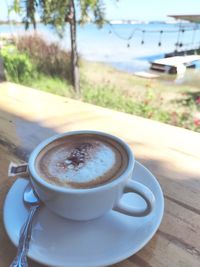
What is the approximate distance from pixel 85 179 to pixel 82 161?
0.11ft

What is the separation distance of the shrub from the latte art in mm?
2569

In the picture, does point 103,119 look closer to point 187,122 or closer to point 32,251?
point 32,251

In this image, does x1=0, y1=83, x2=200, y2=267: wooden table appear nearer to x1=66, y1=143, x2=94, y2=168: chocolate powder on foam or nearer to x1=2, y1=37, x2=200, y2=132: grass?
x1=66, y1=143, x2=94, y2=168: chocolate powder on foam

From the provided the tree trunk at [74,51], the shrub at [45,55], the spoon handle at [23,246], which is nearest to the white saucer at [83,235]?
the spoon handle at [23,246]

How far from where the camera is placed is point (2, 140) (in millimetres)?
531

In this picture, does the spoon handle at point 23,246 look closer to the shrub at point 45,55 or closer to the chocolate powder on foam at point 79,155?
the chocolate powder on foam at point 79,155

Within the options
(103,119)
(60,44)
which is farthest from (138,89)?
(103,119)

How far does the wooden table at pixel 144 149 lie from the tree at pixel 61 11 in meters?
1.36

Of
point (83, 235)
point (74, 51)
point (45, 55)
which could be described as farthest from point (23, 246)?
point (45, 55)

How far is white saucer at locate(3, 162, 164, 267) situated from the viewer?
263mm

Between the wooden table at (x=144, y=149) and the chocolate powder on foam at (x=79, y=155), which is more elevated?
the chocolate powder on foam at (x=79, y=155)

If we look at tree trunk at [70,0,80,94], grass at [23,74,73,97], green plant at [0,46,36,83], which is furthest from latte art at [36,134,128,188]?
green plant at [0,46,36,83]

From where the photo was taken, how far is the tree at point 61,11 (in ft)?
6.43

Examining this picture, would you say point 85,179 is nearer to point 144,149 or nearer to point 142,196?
point 142,196
